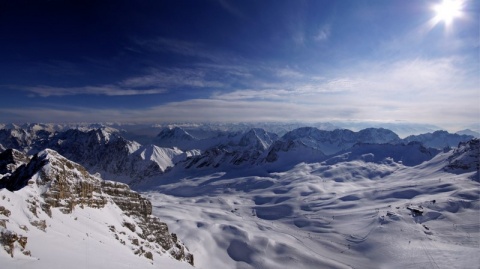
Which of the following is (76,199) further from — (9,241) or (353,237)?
(353,237)

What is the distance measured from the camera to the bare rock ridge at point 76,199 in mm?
42625

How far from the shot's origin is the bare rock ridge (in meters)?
42.6

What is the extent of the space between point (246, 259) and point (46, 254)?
9065 cm

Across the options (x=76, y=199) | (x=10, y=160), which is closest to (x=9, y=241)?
(x=76, y=199)

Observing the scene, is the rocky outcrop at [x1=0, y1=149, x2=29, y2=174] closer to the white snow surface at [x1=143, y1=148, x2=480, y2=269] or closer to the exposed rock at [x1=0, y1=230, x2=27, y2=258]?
the white snow surface at [x1=143, y1=148, x2=480, y2=269]

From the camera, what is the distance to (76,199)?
52.7m

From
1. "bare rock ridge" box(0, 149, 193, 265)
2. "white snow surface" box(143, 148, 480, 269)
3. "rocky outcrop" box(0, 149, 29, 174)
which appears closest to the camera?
"bare rock ridge" box(0, 149, 193, 265)

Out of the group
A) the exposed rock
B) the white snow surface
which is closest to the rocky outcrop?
the white snow surface

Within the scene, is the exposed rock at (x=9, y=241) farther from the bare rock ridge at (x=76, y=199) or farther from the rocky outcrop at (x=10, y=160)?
the rocky outcrop at (x=10, y=160)

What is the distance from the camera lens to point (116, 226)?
182 feet

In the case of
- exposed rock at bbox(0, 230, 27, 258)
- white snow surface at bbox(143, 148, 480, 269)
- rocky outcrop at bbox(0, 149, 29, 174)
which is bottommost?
white snow surface at bbox(143, 148, 480, 269)

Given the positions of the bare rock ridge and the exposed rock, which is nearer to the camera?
the exposed rock

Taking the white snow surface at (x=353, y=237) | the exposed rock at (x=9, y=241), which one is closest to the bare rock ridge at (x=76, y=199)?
the exposed rock at (x=9, y=241)

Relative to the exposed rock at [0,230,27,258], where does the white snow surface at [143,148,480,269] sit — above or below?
below
